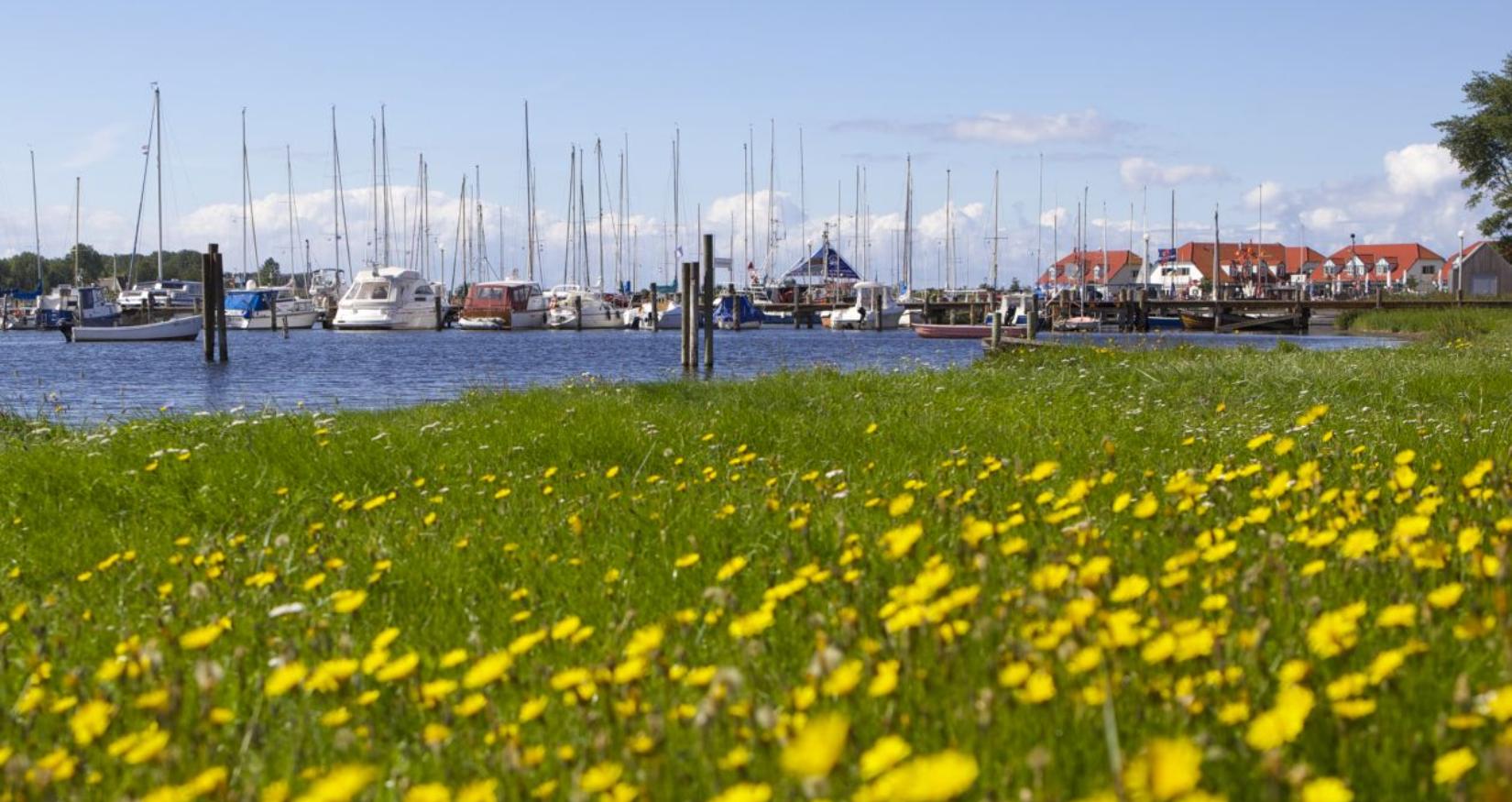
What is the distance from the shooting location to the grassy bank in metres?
2.29

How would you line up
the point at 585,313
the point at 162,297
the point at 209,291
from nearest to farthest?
the point at 209,291 < the point at 585,313 < the point at 162,297

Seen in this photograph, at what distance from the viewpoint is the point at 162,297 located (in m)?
78.3

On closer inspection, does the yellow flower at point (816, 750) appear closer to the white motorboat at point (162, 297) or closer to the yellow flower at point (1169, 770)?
the yellow flower at point (1169, 770)

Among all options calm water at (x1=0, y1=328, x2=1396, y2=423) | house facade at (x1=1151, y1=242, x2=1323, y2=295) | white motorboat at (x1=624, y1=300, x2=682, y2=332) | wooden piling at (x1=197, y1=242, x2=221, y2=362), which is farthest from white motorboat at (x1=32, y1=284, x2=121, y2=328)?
house facade at (x1=1151, y1=242, x2=1323, y2=295)

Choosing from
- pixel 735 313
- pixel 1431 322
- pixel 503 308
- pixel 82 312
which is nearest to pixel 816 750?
pixel 1431 322

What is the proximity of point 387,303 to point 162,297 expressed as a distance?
16388 mm

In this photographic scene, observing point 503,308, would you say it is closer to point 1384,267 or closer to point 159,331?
point 159,331

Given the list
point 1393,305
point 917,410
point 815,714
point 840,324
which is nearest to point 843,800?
point 815,714

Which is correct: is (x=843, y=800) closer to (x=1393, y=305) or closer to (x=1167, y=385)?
(x=1167, y=385)

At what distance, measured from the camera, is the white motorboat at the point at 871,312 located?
2940 inches

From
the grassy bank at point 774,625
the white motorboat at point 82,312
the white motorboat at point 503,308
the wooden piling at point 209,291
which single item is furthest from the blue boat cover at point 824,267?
the grassy bank at point 774,625

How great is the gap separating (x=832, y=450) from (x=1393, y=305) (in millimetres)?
63006

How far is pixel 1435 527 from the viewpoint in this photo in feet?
13.0

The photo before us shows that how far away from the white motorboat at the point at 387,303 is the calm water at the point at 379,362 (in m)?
1.00
